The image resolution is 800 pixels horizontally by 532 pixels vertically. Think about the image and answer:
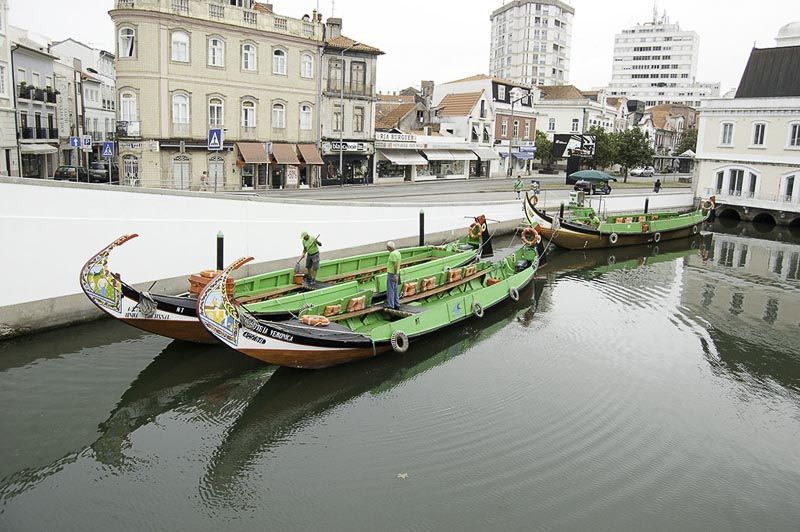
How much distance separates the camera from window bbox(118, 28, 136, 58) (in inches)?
1275

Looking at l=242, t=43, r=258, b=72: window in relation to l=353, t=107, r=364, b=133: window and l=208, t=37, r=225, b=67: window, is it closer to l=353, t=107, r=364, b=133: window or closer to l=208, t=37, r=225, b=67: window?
l=208, t=37, r=225, b=67: window

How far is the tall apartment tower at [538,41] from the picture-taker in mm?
97125

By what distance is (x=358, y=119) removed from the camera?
43.7m

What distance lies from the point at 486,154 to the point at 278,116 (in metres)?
22.3

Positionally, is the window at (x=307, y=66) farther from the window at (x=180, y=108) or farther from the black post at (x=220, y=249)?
the black post at (x=220, y=249)

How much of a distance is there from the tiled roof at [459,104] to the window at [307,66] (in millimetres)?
18190

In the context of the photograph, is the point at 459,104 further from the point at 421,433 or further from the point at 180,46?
the point at 421,433

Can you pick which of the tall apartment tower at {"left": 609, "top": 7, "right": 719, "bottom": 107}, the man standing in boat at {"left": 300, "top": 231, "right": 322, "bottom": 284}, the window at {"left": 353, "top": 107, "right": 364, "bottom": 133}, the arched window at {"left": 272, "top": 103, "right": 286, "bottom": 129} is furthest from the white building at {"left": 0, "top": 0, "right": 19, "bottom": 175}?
the tall apartment tower at {"left": 609, "top": 7, "right": 719, "bottom": 107}

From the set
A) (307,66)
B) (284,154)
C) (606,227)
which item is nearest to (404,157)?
(307,66)

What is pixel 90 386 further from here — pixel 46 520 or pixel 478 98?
pixel 478 98

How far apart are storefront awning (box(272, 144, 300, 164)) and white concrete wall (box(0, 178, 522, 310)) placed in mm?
15139

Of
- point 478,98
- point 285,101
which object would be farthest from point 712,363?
point 478,98

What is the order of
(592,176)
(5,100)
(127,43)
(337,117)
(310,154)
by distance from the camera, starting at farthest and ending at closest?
(337,117), (310,154), (592,176), (127,43), (5,100)

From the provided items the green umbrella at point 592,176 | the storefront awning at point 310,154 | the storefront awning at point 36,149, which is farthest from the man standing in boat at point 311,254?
the storefront awning at point 36,149
